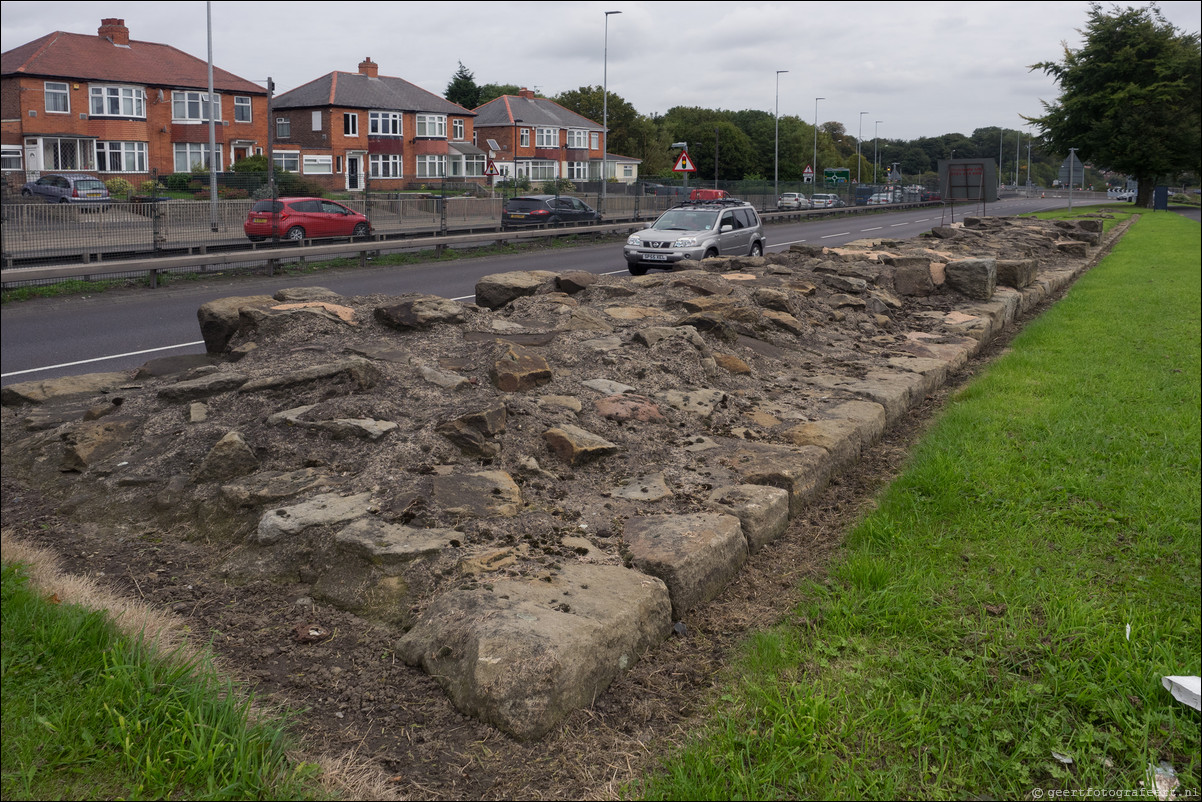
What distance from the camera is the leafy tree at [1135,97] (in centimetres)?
5159

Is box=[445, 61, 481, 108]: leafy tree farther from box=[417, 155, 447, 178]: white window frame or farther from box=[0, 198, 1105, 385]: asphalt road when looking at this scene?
box=[0, 198, 1105, 385]: asphalt road

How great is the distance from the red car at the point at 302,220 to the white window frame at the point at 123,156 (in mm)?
33863

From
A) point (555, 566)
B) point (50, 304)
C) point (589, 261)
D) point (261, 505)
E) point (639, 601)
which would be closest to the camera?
point (639, 601)

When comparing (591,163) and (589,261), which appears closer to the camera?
(589,261)

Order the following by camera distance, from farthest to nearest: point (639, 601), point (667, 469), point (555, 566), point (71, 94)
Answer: point (71, 94) < point (667, 469) < point (555, 566) < point (639, 601)

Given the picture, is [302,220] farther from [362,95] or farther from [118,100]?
[362,95]

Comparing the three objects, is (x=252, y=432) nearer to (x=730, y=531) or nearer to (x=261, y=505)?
(x=261, y=505)

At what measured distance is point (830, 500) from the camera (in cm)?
531

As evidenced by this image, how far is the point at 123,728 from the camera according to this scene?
2715 mm

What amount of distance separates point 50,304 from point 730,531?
16019mm

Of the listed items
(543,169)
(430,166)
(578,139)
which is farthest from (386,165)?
(578,139)

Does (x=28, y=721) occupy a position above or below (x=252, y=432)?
below

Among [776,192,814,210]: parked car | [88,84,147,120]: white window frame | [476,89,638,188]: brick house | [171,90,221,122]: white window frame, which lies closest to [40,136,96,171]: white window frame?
[88,84,147,120]: white window frame

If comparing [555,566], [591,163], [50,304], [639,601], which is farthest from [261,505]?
[591,163]
